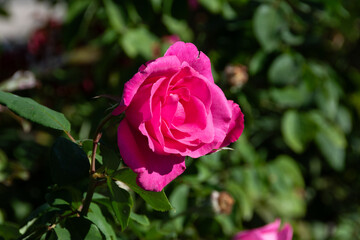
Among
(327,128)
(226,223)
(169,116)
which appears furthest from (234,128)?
(327,128)

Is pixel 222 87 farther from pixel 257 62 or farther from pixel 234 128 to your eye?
pixel 234 128

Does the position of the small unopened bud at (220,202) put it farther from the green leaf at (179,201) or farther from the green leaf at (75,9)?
the green leaf at (75,9)

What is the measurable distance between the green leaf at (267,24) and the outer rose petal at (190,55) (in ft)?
2.42

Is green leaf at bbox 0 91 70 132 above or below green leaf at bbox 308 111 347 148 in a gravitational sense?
above

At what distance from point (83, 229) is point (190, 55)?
26 cm

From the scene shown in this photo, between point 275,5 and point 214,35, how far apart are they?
1.02ft

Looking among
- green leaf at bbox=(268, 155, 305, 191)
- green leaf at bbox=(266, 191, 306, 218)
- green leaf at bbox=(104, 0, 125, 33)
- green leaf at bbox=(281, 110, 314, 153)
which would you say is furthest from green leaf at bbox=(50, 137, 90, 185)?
green leaf at bbox=(266, 191, 306, 218)

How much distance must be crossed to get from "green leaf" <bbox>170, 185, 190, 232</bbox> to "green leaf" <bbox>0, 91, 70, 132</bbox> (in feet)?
1.80

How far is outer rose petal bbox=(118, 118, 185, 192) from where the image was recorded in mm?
560

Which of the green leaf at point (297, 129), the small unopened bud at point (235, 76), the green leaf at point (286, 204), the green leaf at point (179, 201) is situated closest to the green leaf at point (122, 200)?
the green leaf at point (179, 201)

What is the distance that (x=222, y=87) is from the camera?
1.31m

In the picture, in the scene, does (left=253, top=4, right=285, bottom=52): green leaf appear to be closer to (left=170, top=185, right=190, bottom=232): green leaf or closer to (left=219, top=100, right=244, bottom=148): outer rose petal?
(left=170, top=185, right=190, bottom=232): green leaf

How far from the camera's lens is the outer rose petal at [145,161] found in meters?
0.56

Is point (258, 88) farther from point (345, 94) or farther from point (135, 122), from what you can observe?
point (135, 122)
